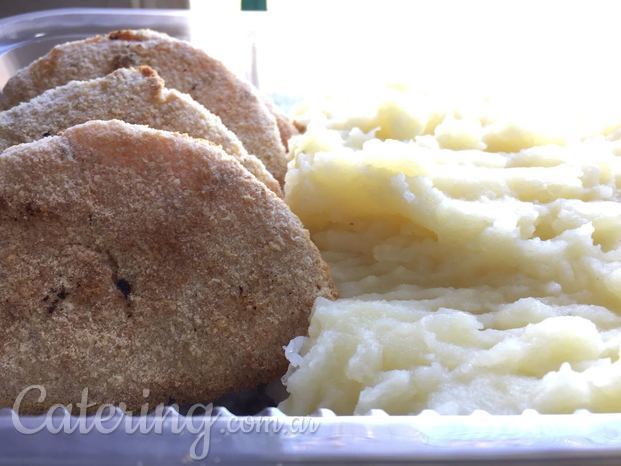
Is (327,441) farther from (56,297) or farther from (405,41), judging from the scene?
(405,41)

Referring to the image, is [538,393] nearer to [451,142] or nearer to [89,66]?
[451,142]

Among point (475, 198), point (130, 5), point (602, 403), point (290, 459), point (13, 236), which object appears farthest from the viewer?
point (130, 5)

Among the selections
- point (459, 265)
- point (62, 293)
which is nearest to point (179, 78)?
point (62, 293)

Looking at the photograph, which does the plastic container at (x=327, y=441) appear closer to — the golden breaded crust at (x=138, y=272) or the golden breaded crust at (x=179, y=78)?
the golden breaded crust at (x=138, y=272)

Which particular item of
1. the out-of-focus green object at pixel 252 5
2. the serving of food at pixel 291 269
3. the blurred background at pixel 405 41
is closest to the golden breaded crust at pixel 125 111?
the serving of food at pixel 291 269

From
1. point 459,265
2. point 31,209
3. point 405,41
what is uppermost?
point 31,209

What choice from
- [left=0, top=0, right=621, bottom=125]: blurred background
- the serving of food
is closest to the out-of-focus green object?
[left=0, top=0, right=621, bottom=125]: blurred background

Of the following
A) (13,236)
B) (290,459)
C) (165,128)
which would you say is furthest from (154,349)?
(165,128)
